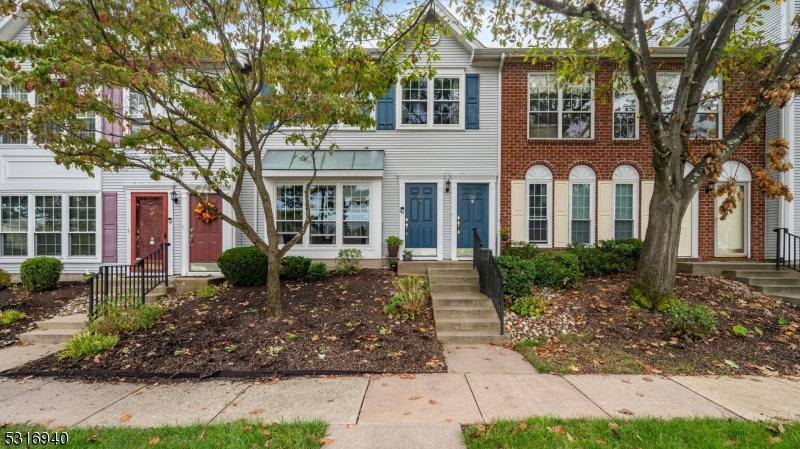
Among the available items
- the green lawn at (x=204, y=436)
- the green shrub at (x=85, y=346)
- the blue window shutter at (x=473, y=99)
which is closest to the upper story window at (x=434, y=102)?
the blue window shutter at (x=473, y=99)

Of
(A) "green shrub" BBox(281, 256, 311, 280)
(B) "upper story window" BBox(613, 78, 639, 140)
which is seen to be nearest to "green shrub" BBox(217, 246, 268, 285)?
(A) "green shrub" BBox(281, 256, 311, 280)

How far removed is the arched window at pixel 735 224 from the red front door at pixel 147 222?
15.8m

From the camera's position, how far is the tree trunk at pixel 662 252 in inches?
258

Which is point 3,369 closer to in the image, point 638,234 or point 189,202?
point 189,202

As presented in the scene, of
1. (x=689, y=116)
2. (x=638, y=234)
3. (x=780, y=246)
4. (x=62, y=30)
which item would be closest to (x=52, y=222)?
(x=62, y=30)

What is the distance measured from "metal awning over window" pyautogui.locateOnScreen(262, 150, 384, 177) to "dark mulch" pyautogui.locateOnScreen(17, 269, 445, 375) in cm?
338

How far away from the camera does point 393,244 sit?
9.43m

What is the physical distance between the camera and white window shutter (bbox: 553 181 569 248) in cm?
980

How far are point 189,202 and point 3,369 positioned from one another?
17.2 ft


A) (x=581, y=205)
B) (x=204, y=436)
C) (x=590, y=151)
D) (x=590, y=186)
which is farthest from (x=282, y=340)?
(x=590, y=151)

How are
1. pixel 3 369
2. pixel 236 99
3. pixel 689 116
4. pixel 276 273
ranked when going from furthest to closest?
1. pixel 689 116
2. pixel 276 273
3. pixel 236 99
4. pixel 3 369

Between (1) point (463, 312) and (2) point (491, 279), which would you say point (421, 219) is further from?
(1) point (463, 312)

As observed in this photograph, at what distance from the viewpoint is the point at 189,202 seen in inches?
371

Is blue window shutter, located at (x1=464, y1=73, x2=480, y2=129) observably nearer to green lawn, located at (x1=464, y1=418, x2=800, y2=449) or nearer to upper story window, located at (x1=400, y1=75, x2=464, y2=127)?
upper story window, located at (x1=400, y1=75, x2=464, y2=127)
